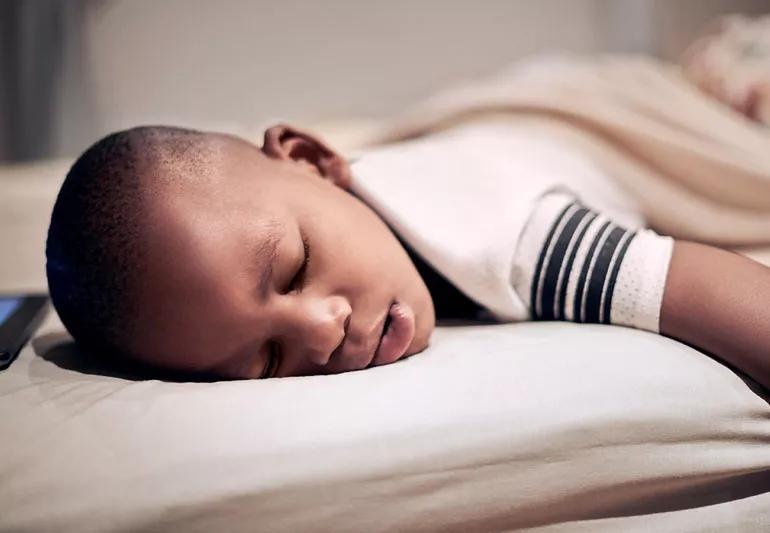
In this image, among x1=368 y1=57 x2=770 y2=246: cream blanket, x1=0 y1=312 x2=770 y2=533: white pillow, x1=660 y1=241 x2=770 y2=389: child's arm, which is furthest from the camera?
x1=368 y1=57 x2=770 y2=246: cream blanket

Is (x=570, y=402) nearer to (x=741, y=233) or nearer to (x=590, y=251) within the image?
(x=590, y=251)

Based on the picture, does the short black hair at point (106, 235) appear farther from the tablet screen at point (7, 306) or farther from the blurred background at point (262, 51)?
the blurred background at point (262, 51)

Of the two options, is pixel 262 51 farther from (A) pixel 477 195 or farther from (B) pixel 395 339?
(B) pixel 395 339

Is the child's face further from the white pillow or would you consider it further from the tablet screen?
the tablet screen

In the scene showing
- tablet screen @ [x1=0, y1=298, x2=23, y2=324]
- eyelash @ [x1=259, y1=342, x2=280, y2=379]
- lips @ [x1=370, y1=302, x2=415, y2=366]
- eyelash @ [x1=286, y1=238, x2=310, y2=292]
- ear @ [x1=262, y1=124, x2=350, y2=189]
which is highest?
ear @ [x1=262, y1=124, x2=350, y2=189]

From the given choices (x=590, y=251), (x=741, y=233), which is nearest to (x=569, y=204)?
(x=590, y=251)

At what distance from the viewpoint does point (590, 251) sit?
71cm

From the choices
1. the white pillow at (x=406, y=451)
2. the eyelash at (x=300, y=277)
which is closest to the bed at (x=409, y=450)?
the white pillow at (x=406, y=451)

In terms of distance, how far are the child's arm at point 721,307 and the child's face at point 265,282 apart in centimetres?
24

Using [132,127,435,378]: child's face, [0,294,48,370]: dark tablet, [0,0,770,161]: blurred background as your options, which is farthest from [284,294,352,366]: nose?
[0,0,770,161]: blurred background

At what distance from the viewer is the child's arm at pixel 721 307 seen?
594 millimetres

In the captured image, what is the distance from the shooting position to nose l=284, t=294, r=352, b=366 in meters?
0.62

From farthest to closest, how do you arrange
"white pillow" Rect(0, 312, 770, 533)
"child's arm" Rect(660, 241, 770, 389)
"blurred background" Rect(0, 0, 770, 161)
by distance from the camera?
1. "blurred background" Rect(0, 0, 770, 161)
2. "child's arm" Rect(660, 241, 770, 389)
3. "white pillow" Rect(0, 312, 770, 533)

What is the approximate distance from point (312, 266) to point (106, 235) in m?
0.19
